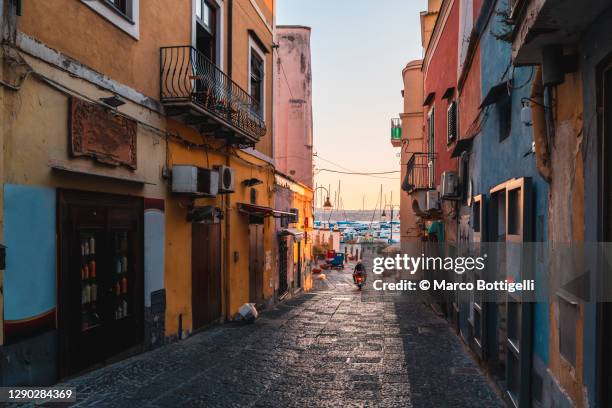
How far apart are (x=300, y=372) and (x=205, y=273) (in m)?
4.28

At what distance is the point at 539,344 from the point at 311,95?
27.6 meters

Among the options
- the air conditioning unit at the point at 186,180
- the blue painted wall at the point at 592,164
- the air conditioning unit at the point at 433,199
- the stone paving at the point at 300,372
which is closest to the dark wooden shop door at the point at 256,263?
the stone paving at the point at 300,372

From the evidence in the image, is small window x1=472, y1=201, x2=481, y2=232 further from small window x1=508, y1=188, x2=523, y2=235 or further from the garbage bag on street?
the garbage bag on street

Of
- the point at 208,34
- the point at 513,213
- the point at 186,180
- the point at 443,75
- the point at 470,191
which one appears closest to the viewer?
the point at 513,213

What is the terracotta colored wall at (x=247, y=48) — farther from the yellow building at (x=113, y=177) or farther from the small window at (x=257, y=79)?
the small window at (x=257, y=79)

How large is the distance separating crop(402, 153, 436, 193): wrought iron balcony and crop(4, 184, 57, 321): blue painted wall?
11234 mm

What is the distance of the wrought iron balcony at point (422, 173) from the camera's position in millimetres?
16523

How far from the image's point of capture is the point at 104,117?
7.66 m

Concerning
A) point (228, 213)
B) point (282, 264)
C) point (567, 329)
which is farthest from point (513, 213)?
point (282, 264)

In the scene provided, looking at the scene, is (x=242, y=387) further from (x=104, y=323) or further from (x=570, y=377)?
(x=570, y=377)

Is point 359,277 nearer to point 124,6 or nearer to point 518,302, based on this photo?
point 124,6

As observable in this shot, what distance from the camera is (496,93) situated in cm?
746

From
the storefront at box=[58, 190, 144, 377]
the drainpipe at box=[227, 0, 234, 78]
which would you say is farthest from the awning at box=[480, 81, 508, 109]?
the drainpipe at box=[227, 0, 234, 78]

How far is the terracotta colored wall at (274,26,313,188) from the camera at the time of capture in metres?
30.7
